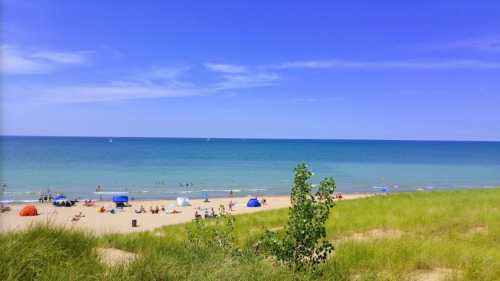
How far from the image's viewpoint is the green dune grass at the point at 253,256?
5.38 meters

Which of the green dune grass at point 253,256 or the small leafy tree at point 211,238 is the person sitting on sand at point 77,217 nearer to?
the green dune grass at point 253,256

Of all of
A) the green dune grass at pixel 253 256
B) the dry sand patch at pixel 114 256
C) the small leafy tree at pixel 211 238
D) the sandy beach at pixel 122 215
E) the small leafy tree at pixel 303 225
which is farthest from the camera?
the sandy beach at pixel 122 215

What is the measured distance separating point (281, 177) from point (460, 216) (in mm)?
43372

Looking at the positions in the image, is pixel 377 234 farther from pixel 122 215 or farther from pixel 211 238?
pixel 122 215

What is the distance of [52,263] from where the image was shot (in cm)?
556

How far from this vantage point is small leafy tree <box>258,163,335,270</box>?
7.04 metres

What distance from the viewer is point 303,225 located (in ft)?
23.0

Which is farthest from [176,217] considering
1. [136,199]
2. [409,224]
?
[409,224]

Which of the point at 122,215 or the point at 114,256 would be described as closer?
the point at 114,256

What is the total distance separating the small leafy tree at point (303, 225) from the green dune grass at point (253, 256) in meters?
0.29

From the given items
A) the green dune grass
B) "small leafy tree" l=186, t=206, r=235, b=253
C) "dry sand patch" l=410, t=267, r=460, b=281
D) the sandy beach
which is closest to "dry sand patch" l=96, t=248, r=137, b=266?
the green dune grass

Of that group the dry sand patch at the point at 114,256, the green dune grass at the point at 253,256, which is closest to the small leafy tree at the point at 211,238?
the green dune grass at the point at 253,256

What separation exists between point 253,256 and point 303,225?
920 millimetres

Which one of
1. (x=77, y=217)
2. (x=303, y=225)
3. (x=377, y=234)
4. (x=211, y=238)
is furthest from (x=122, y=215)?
(x=303, y=225)
